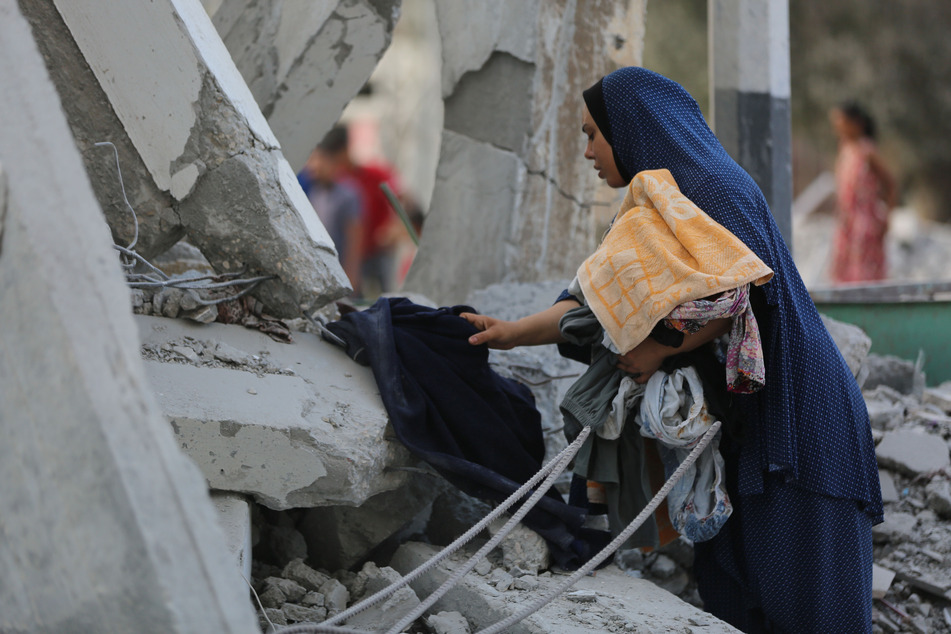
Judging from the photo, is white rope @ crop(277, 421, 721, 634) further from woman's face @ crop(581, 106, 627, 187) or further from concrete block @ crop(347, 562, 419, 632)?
woman's face @ crop(581, 106, 627, 187)

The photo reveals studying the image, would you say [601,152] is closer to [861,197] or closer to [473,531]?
[473,531]

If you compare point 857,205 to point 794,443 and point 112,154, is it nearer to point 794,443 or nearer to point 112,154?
point 794,443

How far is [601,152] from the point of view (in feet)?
7.98

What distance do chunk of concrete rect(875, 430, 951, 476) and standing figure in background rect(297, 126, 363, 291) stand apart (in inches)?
165

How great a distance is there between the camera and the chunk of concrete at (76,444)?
3.92ft

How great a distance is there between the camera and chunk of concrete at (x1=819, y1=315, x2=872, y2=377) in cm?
337

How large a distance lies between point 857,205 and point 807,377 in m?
6.64

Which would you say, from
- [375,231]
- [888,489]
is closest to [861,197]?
[375,231]

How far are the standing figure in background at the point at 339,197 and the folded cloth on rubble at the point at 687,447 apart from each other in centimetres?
458

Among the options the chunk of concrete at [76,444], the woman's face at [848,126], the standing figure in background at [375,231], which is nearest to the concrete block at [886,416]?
the chunk of concrete at [76,444]

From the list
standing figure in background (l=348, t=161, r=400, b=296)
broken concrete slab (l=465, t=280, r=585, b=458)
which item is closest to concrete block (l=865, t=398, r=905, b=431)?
broken concrete slab (l=465, t=280, r=585, b=458)

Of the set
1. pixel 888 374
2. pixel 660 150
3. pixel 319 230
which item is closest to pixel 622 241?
pixel 660 150

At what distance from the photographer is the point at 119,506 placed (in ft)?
3.91

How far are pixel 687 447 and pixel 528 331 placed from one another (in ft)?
1.66
